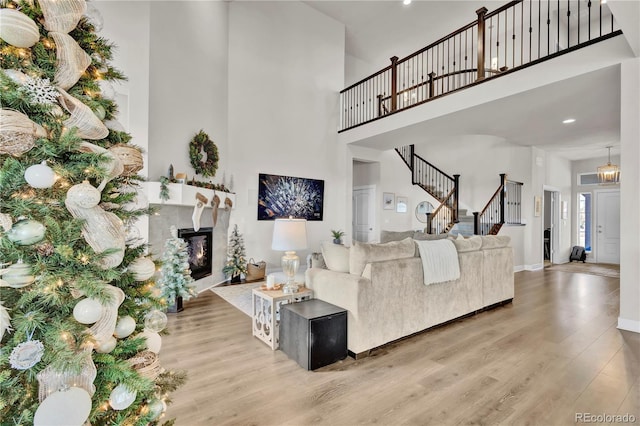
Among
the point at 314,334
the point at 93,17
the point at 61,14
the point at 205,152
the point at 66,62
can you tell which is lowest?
the point at 314,334

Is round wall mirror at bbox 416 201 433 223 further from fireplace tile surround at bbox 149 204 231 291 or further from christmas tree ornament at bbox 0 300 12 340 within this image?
christmas tree ornament at bbox 0 300 12 340

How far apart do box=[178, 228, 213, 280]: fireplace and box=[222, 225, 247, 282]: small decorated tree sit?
35cm

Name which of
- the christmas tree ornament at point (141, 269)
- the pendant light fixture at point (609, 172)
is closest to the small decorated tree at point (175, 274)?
the christmas tree ornament at point (141, 269)

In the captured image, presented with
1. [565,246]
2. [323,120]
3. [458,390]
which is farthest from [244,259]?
[565,246]

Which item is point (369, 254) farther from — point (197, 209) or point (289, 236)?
point (197, 209)

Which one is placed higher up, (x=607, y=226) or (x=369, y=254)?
(x=607, y=226)

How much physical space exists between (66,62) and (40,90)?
0.13 metres

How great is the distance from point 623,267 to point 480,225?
3.63m

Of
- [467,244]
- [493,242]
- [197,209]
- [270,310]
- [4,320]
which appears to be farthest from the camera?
[197,209]

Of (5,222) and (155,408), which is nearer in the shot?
(5,222)

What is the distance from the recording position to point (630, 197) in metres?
3.35

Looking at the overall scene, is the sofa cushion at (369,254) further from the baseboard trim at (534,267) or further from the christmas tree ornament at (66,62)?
the baseboard trim at (534,267)

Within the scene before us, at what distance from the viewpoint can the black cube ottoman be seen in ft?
7.77

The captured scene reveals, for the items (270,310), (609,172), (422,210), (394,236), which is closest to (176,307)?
(270,310)
